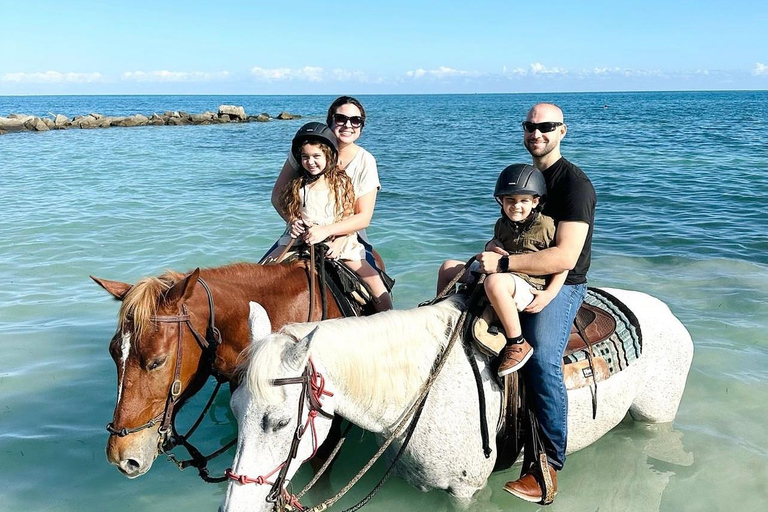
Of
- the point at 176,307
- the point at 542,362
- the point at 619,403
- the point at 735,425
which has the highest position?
the point at 176,307

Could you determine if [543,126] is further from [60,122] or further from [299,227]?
[60,122]

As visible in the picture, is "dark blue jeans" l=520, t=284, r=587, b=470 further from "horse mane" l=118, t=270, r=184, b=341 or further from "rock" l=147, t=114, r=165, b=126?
"rock" l=147, t=114, r=165, b=126

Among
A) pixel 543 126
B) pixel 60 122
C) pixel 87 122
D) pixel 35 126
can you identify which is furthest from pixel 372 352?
pixel 87 122

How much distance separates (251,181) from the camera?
1773cm

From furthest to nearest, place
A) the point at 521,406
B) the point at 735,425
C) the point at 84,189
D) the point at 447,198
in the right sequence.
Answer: the point at 84,189 → the point at 447,198 → the point at 735,425 → the point at 521,406

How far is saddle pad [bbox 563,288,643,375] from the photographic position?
3428 mm

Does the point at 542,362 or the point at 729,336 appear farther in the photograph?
the point at 729,336

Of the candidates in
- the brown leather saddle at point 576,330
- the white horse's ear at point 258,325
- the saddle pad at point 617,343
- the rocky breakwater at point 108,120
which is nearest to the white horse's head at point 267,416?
the white horse's ear at point 258,325

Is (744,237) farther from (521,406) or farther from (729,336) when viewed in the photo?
(521,406)

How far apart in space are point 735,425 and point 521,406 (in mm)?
2575

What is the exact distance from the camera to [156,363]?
9.41 ft

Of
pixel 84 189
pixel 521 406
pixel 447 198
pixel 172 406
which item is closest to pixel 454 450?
pixel 521 406

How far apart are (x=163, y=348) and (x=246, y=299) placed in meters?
0.59

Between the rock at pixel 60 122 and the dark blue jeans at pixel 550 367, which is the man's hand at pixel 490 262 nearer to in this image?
the dark blue jeans at pixel 550 367
